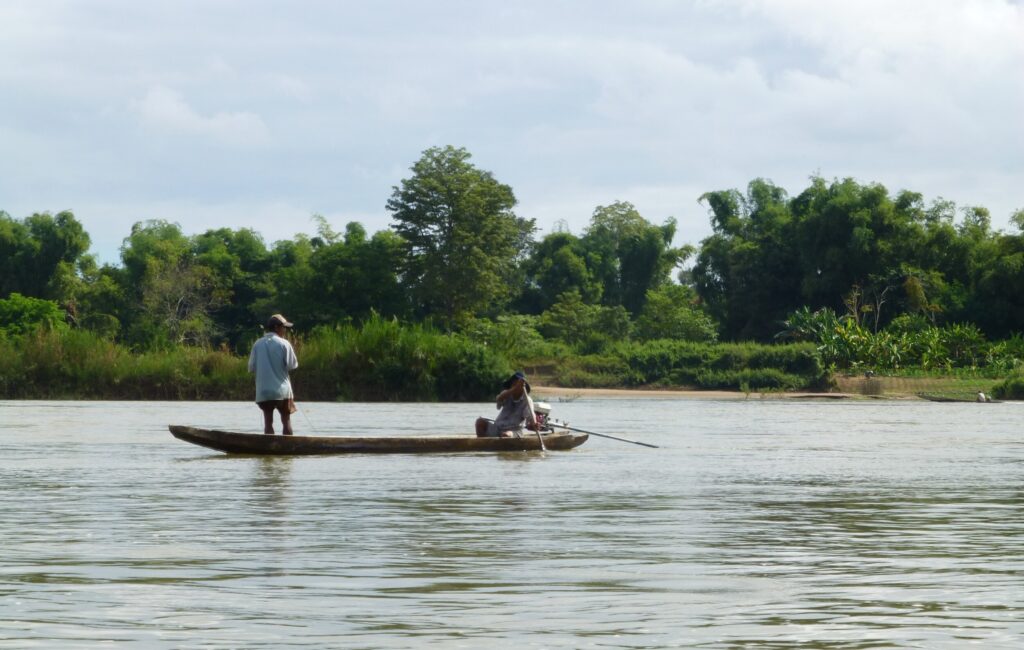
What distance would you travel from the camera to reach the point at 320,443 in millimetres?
16359

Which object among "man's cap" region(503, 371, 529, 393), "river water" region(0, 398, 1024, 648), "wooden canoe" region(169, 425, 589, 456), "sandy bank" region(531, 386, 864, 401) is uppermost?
"man's cap" region(503, 371, 529, 393)

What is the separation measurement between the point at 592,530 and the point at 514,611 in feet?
10.2

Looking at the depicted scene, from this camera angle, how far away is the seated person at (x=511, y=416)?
57.9ft

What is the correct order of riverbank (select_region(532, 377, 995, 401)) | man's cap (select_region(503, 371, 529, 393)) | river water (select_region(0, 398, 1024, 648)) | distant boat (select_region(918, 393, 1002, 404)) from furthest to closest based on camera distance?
1. riverbank (select_region(532, 377, 995, 401))
2. distant boat (select_region(918, 393, 1002, 404))
3. man's cap (select_region(503, 371, 529, 393))
4. river water (select_region(0, 398, 1024, 648))

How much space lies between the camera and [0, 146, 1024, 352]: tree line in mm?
56375

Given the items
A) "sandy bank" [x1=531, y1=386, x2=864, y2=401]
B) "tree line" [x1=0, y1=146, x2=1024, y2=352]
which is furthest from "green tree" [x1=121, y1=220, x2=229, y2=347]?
"sandy bank" [x1=531, y1=386, x2=864, y2=401]

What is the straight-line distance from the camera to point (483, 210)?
207 ft

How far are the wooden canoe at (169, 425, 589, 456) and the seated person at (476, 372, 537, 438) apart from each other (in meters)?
0.27

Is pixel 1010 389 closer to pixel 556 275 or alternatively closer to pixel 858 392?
pixel 858 392

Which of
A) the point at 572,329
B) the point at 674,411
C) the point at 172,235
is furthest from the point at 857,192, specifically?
the point at 172,235

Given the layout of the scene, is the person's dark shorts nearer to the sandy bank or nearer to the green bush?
the sandy bank

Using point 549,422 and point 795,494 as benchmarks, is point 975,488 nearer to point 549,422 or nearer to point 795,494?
point 795,494

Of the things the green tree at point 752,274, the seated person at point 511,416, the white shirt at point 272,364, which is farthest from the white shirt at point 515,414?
the green tree at point 752,274

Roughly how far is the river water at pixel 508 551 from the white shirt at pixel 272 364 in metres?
0.91
